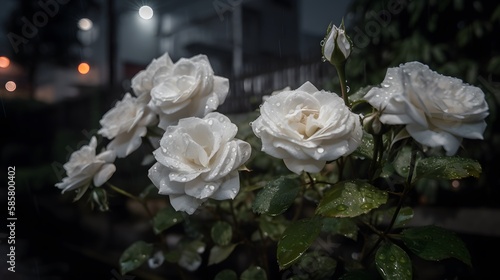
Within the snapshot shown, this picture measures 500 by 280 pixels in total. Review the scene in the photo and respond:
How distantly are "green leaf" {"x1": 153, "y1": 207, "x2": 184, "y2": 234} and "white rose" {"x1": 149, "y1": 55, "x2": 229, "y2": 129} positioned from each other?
0.22m

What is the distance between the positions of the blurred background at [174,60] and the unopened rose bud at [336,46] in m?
0.89

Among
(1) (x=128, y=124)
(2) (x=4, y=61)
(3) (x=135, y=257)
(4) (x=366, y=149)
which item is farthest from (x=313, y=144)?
(2) (x=4, y=61)

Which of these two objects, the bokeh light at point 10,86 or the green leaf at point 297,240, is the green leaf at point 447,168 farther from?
the bokeh light at point 10,86

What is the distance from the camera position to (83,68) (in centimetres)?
206

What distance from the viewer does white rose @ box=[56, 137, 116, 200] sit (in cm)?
73

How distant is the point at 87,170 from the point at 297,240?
410 millimetres

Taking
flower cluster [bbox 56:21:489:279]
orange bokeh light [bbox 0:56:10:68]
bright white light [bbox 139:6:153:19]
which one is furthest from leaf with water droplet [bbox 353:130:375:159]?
orange bokeh light [bbox 0:56:10:68]

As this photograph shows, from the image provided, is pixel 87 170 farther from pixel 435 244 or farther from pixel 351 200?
pixel 435 244

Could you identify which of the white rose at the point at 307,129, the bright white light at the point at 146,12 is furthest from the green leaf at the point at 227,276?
the bright white light at the point at 146,12

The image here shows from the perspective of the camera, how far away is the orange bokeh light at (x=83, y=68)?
2031 mm

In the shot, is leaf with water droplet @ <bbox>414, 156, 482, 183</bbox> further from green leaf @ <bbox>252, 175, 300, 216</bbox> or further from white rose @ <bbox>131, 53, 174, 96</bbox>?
white rose @ <bbox>131, 53, 174, 96</bbox>

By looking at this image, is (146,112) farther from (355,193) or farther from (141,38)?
(141,38)

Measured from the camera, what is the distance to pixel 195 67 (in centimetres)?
71

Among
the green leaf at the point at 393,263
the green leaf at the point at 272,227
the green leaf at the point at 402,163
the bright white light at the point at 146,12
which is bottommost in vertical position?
the green leaf at the point at 272,227
